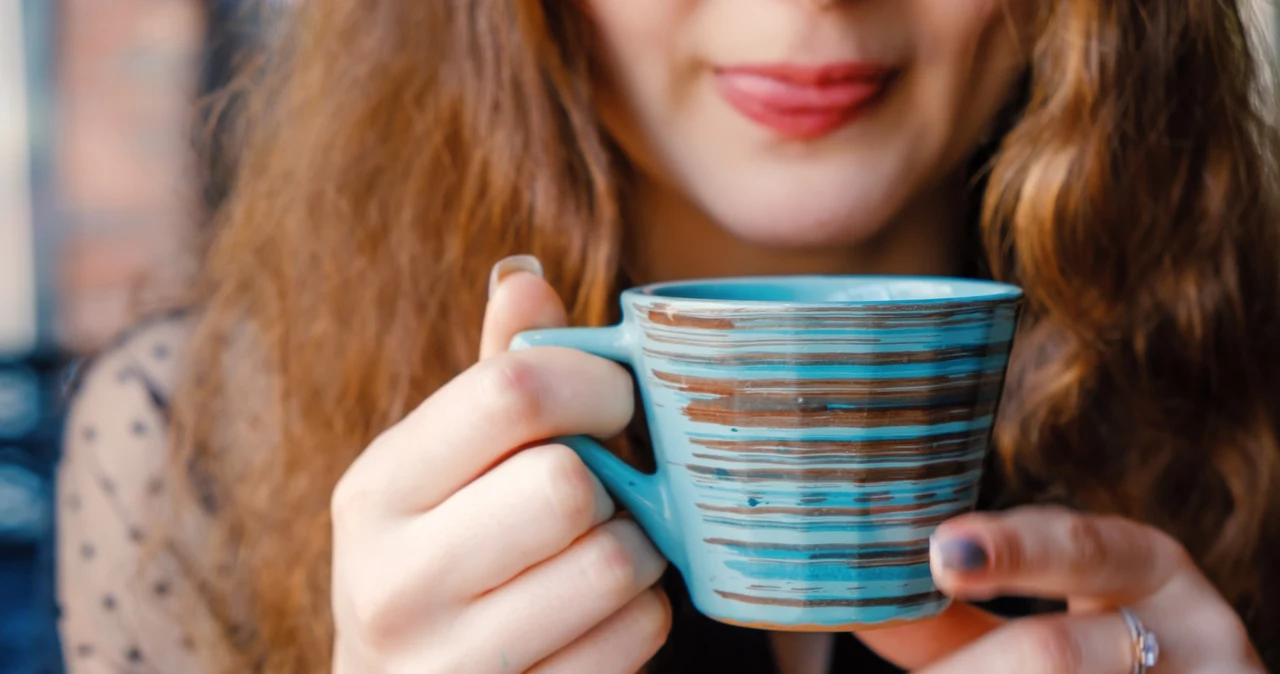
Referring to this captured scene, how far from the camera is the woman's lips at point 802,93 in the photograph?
28.7 inches

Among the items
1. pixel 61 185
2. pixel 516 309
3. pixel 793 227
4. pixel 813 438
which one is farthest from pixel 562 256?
pixel 61 185

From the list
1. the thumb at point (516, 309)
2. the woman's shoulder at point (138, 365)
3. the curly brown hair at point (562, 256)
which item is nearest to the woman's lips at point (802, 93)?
the curly brown hair at point (562, 256)

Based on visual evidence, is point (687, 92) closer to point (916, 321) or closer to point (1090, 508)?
point (916, 321)

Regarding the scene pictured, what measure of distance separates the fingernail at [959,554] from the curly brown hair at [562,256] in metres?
0.47

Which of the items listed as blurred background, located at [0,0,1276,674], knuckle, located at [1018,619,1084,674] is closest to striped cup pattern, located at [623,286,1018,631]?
knuckle, located at [1018,619,1084,674]

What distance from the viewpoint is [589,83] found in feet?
2.84

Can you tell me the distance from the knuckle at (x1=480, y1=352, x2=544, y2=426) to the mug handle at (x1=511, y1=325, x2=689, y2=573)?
0.08 feet

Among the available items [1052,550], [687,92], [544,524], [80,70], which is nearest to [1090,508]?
[1052,550]

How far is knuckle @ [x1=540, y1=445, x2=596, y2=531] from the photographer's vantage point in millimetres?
485

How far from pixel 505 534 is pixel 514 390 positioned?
0.25 feet

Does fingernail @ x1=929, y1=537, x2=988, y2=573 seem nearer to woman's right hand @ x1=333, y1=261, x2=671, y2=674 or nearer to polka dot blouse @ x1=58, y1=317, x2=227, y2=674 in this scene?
woman's right hand @ x1=333, y1=261, x2=671, y2=674

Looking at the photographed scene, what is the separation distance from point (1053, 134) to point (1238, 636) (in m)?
0.44

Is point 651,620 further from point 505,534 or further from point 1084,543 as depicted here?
point 1084,543

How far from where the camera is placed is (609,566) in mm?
502
